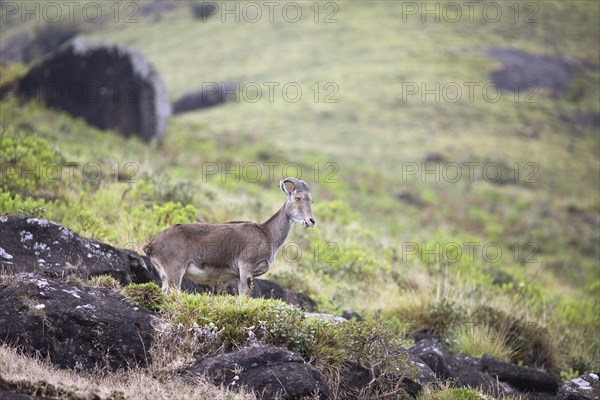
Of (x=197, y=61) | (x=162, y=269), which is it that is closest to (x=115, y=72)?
(x=162, y=269)

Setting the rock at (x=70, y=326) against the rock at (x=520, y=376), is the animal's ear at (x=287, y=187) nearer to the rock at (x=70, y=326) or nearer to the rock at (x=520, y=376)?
the rock at (x=70, y=326)

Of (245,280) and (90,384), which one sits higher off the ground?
(90,384)

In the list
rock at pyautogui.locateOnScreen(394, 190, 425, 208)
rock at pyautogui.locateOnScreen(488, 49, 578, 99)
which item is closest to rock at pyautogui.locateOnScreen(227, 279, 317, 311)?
rock at pyautogui.locateOnScreen(394, 190, 425, 208)

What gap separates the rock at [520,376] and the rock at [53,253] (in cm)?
580

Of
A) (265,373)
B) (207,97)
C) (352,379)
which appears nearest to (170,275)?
(265,373)

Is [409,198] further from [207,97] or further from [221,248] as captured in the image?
[207,97]

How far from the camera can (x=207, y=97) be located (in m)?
59.3

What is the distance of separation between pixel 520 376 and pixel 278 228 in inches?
181

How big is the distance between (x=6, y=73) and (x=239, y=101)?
3453 centimetres

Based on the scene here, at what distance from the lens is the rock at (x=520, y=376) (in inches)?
407

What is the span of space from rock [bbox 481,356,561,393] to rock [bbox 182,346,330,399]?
4416mm

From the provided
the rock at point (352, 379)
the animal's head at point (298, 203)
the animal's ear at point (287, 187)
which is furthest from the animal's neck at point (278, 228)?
the rock at point (352, 379)

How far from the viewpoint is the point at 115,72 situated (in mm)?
→ 25562

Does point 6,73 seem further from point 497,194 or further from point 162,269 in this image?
point 497,194
